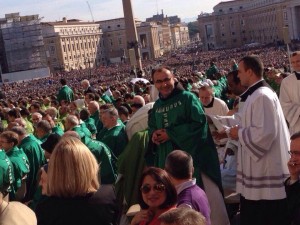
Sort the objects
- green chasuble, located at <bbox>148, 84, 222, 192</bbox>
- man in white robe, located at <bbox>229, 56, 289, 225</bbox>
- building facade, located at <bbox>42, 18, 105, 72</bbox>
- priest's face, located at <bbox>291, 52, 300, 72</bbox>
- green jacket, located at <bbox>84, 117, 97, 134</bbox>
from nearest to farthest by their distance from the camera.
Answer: man in white robe, located at <bbox>229, 56, 289, 225</bbox>
green chasuble, located at <bbox>148, 84, 222, 192</bbox>
priest's face, located at <bbox>291, 52, 300, 72</bbox>
green jacket, located at <bbox>84, 117, 97, 134</bbox>
building facade, located at <bbox>42, 18, 105, 72</bbox>

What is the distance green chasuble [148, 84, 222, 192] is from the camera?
5.78 metres

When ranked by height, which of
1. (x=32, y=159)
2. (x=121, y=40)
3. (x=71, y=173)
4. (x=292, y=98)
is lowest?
(x=121, y=40)

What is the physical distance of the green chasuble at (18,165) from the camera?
711 centimetres

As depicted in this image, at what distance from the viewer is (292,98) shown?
23.8 ft

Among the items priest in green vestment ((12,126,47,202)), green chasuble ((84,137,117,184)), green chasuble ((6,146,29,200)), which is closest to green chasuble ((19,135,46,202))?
priest in green vestment ((12,126,47,202))

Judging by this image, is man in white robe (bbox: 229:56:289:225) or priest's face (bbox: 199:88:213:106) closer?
man in white robe (bbox: 229:56:289:225)

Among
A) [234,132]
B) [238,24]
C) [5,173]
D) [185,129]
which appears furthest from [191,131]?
[238,24]

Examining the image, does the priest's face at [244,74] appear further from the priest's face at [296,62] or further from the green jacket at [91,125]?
the green jacket at [91,125]

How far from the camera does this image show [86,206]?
13.6ft

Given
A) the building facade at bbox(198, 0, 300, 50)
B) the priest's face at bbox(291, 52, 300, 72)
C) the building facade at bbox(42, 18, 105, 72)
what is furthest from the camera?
the building facade at bbox(198, 0, 300, 50)

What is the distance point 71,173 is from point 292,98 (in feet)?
12.5

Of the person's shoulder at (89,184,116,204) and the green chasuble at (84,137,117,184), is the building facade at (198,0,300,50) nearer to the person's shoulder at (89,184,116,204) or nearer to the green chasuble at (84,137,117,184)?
the green chasuble at (84,137,117,184)

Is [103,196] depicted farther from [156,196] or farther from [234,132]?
[234,132]

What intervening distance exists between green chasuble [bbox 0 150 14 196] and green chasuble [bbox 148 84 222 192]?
1798mm
